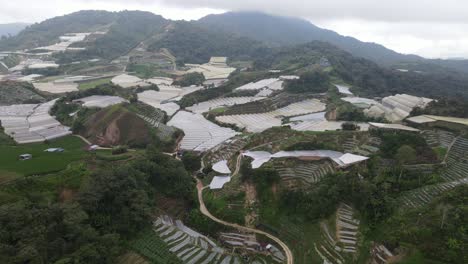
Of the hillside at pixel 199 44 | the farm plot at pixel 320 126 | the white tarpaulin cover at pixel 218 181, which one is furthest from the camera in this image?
the hillside at pixel 199 44

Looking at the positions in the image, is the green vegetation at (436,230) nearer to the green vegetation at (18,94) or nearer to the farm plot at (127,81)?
the green vegetation at (18,94)

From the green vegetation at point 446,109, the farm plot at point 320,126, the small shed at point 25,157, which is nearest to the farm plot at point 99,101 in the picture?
the small shed at point 25,157

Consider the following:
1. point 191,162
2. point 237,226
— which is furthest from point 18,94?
point 237,226

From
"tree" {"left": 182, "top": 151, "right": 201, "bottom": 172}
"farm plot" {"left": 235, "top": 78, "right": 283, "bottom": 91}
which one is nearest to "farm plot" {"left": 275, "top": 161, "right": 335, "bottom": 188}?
"tree" {"left": 182, "top": 151, "right": 201, "bottom": 172}

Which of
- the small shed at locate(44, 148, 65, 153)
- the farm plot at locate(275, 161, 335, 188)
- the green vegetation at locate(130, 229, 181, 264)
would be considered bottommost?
the green vegetation at locate(130, 229, 181, 264)

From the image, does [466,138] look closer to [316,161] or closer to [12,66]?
[316,161]

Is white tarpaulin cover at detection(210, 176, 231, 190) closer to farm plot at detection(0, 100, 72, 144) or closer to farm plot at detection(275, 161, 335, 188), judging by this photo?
farm plot at detection(275, 161, 335, 188)
